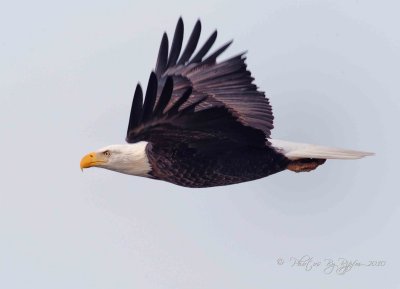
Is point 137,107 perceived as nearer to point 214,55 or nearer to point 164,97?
point 164,97

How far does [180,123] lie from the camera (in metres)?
8.35

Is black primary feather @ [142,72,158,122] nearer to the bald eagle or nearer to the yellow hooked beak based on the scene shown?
the bald eagle

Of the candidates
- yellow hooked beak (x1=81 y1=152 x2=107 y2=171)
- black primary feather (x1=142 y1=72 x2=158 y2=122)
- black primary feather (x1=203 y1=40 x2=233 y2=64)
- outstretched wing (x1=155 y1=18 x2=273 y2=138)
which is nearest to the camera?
black primary feather (x1=142 y1=72 x2=158 y2=122)

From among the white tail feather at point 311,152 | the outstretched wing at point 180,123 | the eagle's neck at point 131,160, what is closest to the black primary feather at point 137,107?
the outstretched wing at point 180,123

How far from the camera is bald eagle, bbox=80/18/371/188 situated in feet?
27.3

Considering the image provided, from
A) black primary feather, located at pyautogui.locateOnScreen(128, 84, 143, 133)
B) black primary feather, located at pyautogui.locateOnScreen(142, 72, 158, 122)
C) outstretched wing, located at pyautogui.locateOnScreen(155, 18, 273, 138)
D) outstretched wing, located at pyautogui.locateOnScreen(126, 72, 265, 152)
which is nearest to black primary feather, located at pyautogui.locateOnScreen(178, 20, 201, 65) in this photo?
outstretched wing, located at pyautogui.locateOnScreen(155, 18, 273, 138)

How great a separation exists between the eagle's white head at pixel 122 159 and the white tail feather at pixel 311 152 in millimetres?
1191

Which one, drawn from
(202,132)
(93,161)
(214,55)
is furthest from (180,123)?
(214,55)

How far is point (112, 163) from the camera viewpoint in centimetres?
934

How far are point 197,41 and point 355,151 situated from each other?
1.90 meters

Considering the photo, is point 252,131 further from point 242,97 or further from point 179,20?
point 179,20

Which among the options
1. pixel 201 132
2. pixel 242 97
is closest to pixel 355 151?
pixel 242 97

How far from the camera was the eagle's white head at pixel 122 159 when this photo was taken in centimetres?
917

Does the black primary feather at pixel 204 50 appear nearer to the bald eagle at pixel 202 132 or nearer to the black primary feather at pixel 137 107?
the bald eagle at pixel 202 132
